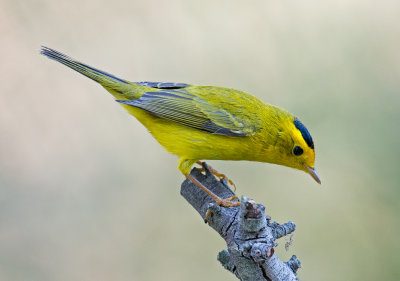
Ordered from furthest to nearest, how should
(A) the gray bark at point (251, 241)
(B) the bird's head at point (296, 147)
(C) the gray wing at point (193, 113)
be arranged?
(C) the gray wing at point (193, 113) < (B) the bird's head at point (296, 147) < (A) the gray bark at point (251, 241)

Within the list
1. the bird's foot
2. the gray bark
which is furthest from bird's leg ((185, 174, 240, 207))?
the gray bark

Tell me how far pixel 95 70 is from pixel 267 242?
2522 millimetres

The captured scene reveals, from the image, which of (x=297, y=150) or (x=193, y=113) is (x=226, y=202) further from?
(x=193, y=113)

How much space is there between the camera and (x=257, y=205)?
2.89 metres

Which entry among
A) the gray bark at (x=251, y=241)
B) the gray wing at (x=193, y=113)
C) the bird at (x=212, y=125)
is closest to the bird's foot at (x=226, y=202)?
the gray bark at (x=251, y=241)

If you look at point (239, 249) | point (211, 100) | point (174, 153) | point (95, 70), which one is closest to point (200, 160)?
point (174, 153)

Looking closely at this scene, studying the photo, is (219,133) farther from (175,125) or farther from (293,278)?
(293,278)

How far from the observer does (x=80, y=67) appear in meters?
4.57

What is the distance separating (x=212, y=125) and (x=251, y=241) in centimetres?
165

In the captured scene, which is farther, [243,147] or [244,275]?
[243,147]

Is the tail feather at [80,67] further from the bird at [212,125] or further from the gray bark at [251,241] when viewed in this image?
the gray bark at [251,241]

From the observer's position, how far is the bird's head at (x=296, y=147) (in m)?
4.35

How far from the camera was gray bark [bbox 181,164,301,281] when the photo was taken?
292 cm

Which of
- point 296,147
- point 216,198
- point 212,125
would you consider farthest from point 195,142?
point 296,147
